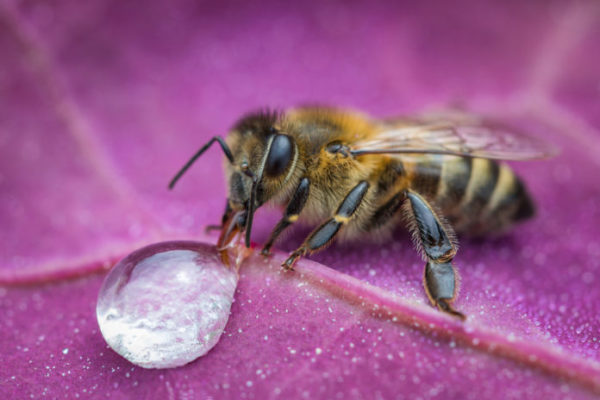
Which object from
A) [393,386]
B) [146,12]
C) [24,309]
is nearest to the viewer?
[393,386]

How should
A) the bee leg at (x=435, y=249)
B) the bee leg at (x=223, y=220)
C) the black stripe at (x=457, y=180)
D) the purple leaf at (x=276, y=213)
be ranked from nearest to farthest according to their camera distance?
the purple leaf at (x=276, y=213)
the bee leg at (x=435, y=249)
the bee leg at (x=223, y=220)
the black stripe at (x=457, y=180)

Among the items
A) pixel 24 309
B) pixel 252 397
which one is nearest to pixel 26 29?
pixel 24 309

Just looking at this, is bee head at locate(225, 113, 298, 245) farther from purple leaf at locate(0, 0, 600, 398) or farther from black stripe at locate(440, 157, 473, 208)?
black stripe at locate(440, 157, 473, 208)

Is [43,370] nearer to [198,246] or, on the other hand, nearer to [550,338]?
[198,246]

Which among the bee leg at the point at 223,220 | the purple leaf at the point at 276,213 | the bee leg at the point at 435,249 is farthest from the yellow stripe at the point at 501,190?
the bee leg at the point at 223,220

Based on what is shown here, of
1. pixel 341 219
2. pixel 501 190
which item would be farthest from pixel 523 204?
pixel 341 219

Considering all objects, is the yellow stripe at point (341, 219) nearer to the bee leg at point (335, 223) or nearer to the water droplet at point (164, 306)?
the bee leg at point (335, 223)

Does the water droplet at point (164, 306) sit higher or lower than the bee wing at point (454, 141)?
lower

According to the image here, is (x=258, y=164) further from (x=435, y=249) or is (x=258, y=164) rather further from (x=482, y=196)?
(x=482, y=196)
